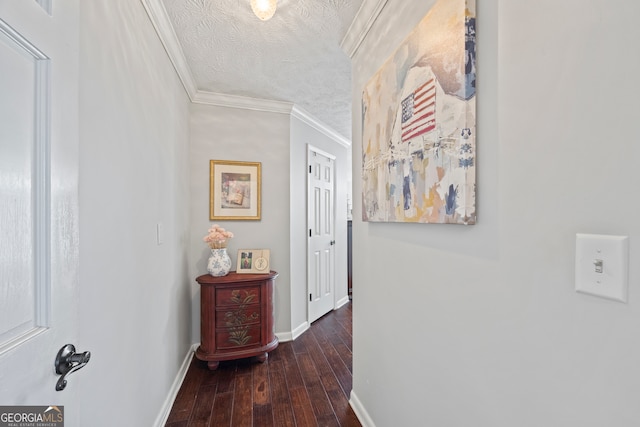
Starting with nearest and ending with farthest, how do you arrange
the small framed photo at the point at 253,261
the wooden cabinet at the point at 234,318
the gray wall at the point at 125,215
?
the gray wall at the point at 125,215, the wooden cabinet at the point at 234,318, the small framed photo at the point at 253,261

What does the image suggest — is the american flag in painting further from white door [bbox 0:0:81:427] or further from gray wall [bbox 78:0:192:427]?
gray wall [bbox 78:0:192:427]

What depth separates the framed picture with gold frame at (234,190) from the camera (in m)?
2.82

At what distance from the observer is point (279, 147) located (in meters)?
3.00

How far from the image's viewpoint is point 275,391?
211cm

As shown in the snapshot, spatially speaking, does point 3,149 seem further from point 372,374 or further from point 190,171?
point 190,171

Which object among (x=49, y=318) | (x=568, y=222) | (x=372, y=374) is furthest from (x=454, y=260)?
(x=49, y=318)

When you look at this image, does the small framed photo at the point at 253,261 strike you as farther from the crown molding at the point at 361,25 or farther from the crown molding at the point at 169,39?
the crown molding at the point at 361,25

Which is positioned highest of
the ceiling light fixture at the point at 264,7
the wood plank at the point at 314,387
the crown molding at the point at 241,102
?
the crown molding at the point at 241,102

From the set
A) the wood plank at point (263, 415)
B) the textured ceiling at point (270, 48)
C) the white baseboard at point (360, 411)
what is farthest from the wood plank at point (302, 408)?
the textured ceiling at point (270, 48)

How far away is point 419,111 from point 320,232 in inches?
102

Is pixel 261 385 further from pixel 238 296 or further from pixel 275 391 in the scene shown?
pixel 238 296

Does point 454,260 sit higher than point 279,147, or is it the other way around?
point 279,147

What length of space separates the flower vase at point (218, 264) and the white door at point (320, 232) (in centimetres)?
101

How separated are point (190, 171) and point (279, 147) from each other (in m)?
0.88
